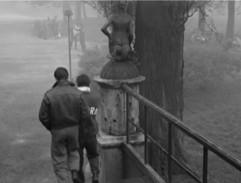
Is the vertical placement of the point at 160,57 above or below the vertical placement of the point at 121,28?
below

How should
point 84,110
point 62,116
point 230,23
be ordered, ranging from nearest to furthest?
point 62,116
point 84,110
point 230,23

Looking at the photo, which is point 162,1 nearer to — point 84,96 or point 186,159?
point 84,96

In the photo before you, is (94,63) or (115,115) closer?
(115,115)

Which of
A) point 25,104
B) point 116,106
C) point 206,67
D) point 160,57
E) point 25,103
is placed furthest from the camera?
point 25,103

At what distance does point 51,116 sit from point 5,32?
33.6m

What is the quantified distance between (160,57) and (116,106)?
118 cm

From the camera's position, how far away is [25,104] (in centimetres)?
1388

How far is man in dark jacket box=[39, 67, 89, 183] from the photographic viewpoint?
16.9ft

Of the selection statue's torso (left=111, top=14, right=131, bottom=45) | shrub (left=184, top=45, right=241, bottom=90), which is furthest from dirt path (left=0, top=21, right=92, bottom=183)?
shrub (left=184, top=45, right=241, bottom=90)

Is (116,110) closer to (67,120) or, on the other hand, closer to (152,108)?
(67,120)

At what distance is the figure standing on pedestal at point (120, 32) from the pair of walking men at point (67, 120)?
0.73m

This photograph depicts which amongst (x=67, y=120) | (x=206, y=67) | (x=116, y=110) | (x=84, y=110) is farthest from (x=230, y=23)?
(x=67, y=120)

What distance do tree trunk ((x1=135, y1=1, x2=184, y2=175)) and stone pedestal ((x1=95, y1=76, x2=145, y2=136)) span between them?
2.11ft

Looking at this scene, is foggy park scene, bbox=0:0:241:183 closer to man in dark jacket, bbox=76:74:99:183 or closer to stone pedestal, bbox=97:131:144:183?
stone pedestal, bbox=97:131:144:183
